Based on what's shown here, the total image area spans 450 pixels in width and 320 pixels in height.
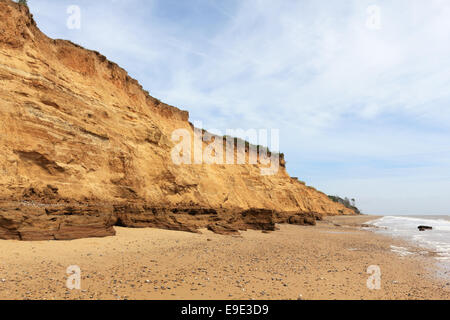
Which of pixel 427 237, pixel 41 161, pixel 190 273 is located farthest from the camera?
pixel 427 237

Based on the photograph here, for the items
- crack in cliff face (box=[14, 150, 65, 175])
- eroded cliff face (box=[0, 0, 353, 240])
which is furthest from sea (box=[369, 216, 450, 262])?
crack in cliff face (box=[14, 150, 65, 175])

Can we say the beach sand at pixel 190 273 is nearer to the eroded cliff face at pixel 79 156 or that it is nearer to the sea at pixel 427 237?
the eroded cliff face at pixel 79 156

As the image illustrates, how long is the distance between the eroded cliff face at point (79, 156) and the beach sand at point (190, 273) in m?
1.14

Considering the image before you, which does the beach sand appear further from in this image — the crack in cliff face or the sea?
the crack in cliff face

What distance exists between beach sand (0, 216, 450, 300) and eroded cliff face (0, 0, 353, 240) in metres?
1.14

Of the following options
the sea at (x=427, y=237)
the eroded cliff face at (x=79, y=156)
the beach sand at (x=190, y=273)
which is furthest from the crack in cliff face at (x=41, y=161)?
the sea at (x=427, y=237)

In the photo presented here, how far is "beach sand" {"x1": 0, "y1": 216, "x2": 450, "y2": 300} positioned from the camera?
205 inches

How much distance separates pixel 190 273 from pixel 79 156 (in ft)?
25.5

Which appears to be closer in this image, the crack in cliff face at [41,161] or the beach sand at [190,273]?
the beach sand at [190,273]

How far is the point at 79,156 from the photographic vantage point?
11.3 m

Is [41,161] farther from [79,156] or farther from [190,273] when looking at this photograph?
[190,273]

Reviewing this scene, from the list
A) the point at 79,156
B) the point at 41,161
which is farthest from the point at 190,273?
the point at 79,156

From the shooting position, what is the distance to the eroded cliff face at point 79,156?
8.93 m

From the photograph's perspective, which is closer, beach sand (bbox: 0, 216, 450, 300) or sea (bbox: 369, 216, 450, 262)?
beach sand (bbox: 0, 216, 450, 300)
